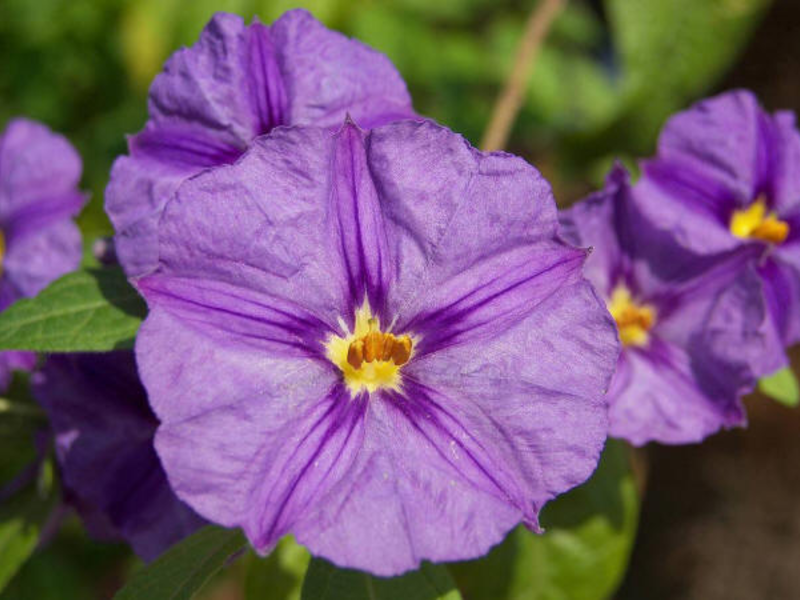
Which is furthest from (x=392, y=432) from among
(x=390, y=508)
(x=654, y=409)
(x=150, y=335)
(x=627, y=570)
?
(x=627, y=570)

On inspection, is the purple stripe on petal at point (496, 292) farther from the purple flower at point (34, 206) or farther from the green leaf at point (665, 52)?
the green leaf at point (665, 52)

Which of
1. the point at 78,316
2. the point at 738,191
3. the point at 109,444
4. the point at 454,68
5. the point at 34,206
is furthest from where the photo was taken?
the point at 454,68

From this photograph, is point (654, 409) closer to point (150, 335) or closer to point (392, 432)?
point (392, 432)

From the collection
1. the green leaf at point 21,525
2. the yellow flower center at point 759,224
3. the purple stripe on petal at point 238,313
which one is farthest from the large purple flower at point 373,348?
the green leaf at point 21,525

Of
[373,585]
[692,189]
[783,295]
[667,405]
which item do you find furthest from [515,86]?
[373,585]

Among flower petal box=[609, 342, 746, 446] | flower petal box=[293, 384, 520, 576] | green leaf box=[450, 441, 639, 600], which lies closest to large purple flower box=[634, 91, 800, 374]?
flower petal box=[609, 342, 746, 446]

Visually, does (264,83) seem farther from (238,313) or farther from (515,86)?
(515,86)
